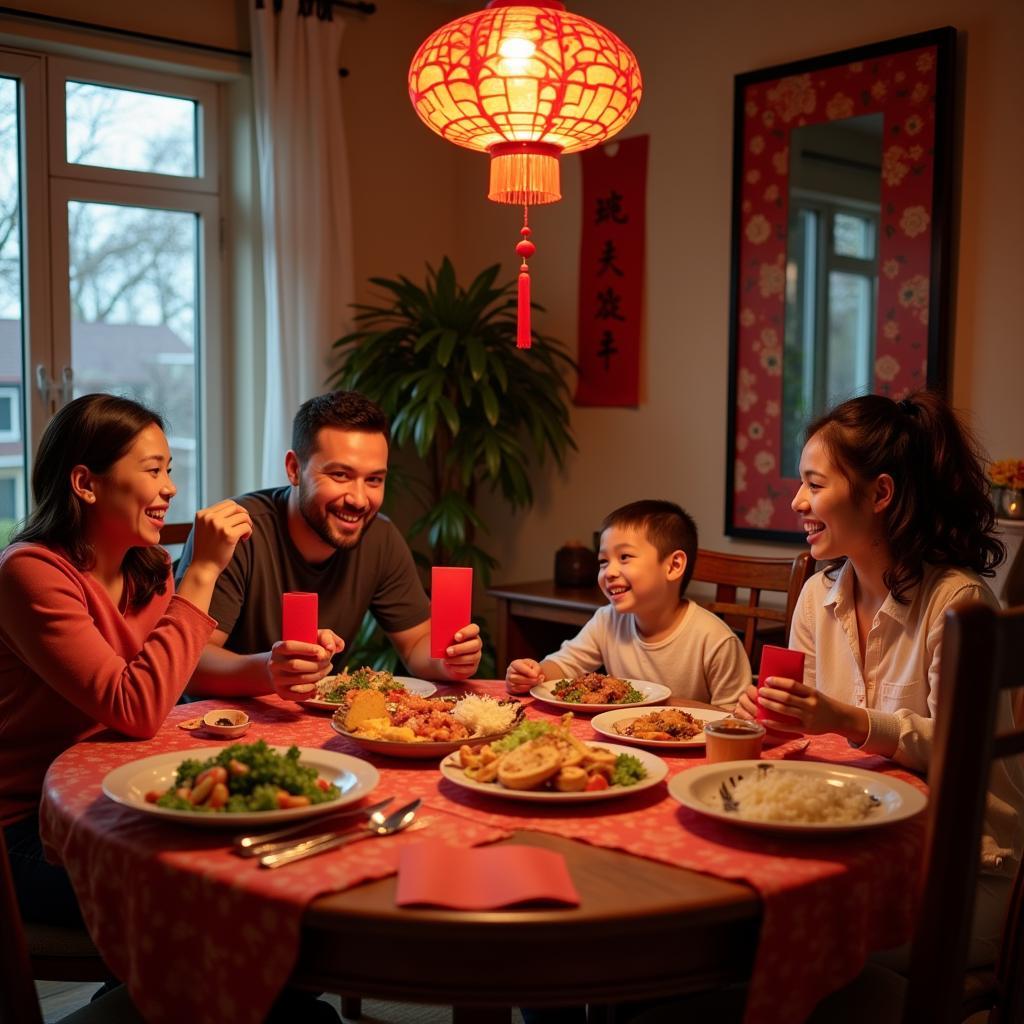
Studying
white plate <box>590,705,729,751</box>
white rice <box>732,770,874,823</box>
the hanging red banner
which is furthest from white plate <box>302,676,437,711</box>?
the hanging red banner

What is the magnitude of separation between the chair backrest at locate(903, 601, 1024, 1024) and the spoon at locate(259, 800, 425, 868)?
562 mm

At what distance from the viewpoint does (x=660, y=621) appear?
7.89ft

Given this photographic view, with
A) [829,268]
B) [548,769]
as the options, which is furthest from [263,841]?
[829,268]

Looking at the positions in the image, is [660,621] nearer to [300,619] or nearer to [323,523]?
[323,523]

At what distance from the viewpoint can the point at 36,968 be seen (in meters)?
1.67

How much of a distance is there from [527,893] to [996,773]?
952 mm

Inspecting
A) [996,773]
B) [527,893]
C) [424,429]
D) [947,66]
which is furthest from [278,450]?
[527,893]

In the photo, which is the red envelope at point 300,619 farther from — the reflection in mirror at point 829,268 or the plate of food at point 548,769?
the reflection in mirror at point 829,268

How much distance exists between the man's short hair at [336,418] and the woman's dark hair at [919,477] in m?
0.94

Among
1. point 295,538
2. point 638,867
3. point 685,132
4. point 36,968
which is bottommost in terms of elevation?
point 36,968

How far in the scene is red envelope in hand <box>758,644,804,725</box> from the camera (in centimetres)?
161

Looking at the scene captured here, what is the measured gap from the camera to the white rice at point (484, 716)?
5.45 feet

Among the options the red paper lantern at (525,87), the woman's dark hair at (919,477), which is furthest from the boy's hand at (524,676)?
the red paper lantern at (525,87)

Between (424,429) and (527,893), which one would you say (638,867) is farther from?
(424,429)
